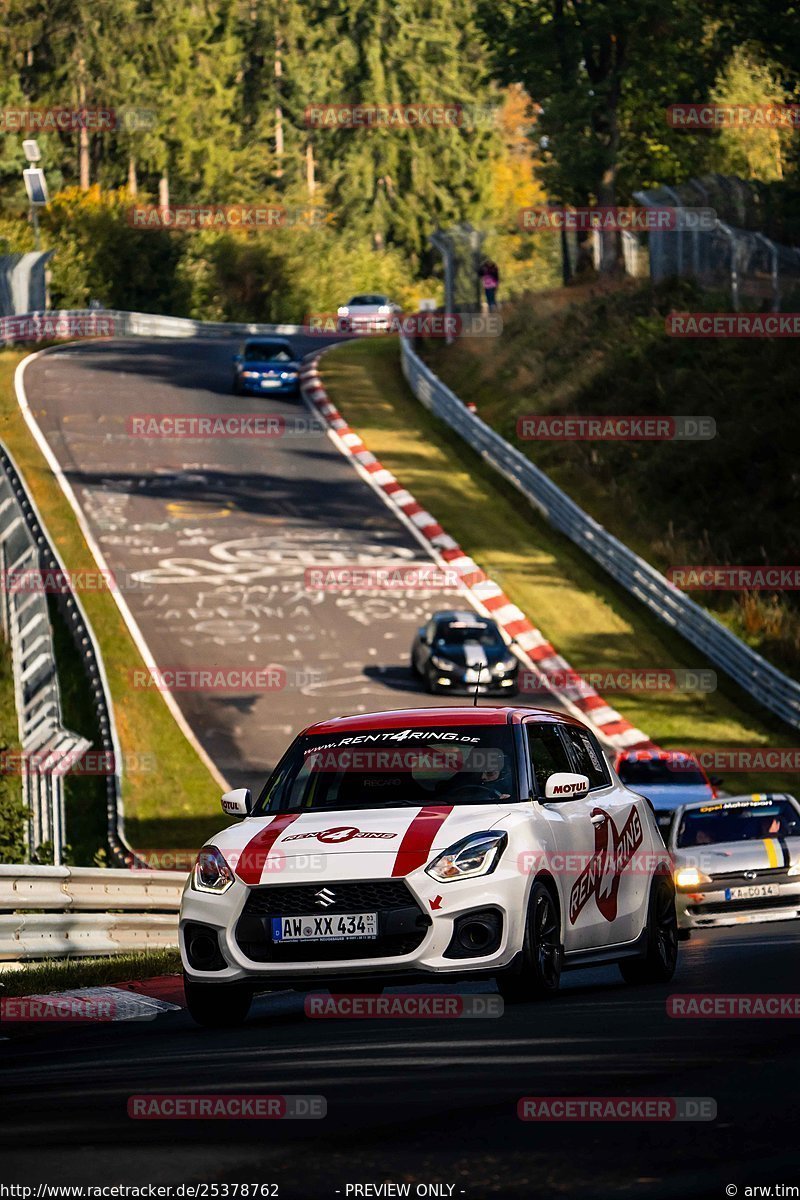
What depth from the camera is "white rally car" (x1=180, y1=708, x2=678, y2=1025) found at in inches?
361

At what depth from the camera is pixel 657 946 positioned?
11039 mm

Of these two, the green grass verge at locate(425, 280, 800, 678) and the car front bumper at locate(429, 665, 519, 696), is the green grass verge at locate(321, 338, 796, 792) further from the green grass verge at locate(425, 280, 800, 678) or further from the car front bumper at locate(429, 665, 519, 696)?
the car front bumper at locate(429, 665, 519, 696)

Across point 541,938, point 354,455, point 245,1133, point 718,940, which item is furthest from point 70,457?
point 245,1133

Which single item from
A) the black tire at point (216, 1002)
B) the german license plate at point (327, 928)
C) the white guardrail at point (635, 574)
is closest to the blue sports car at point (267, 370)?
the white guardrail at point (635, 574)

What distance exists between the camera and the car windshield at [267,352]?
167ft

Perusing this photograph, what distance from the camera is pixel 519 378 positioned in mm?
49438

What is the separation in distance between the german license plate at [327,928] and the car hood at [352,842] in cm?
19

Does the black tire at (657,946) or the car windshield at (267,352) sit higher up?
the car windshield at (267,352)

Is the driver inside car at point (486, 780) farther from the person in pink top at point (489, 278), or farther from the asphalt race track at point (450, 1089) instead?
the person in pink top at point (489, 278)

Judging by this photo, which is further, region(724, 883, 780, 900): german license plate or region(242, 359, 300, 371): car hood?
region(242, 359, 300, 371): car hood

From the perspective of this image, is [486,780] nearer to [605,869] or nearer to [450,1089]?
[605,869]

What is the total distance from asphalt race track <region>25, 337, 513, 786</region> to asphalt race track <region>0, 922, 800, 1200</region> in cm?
1616

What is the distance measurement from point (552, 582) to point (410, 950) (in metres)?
26.1

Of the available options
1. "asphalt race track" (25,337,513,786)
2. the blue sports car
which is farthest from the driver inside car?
the blue sports car
